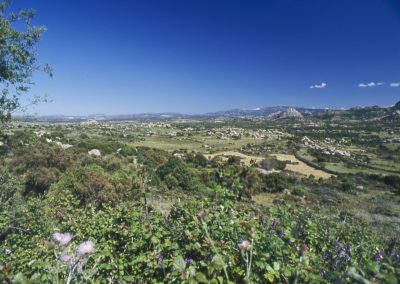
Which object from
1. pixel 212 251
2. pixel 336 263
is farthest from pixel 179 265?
pixel 336 263

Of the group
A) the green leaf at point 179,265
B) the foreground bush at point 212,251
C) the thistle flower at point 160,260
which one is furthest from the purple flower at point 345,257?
the green leaf at point 179,265

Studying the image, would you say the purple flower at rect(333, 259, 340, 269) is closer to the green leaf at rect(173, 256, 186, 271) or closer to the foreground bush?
the foreground bush

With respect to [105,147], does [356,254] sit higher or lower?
higher

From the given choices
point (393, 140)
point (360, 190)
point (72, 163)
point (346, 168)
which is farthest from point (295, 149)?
point (72, 163)

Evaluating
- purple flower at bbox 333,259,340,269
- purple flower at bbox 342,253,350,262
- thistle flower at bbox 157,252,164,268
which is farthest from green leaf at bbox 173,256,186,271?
purple flower at bbox 342,253,350,262

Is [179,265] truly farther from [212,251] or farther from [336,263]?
[336,263]

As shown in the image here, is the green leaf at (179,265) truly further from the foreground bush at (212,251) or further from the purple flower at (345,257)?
the purple flower at (345,257)

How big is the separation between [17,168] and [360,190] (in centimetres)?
4210

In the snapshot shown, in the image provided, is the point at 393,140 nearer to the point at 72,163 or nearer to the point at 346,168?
the point at 346,168

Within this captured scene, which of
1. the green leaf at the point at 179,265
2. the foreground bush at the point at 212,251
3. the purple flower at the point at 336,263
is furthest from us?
the purple flower at the point at 336,263

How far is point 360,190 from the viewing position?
144ft

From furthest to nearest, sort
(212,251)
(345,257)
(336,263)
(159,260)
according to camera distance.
Answer: (345,257) → (336,263) → (159,260) → (212,251)

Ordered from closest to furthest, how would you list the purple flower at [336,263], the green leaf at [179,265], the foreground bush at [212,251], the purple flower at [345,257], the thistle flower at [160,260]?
the green leaf at [179,265] < the foreground bush at [212,251] < the thistle flower at [160,260] < the purple flower at [336,263] < the purple flower at [345,257]

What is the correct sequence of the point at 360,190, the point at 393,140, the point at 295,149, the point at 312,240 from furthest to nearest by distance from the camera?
the point at 393,140 < the point at 295,149 < the point at 360,190 < the point at 312,240
